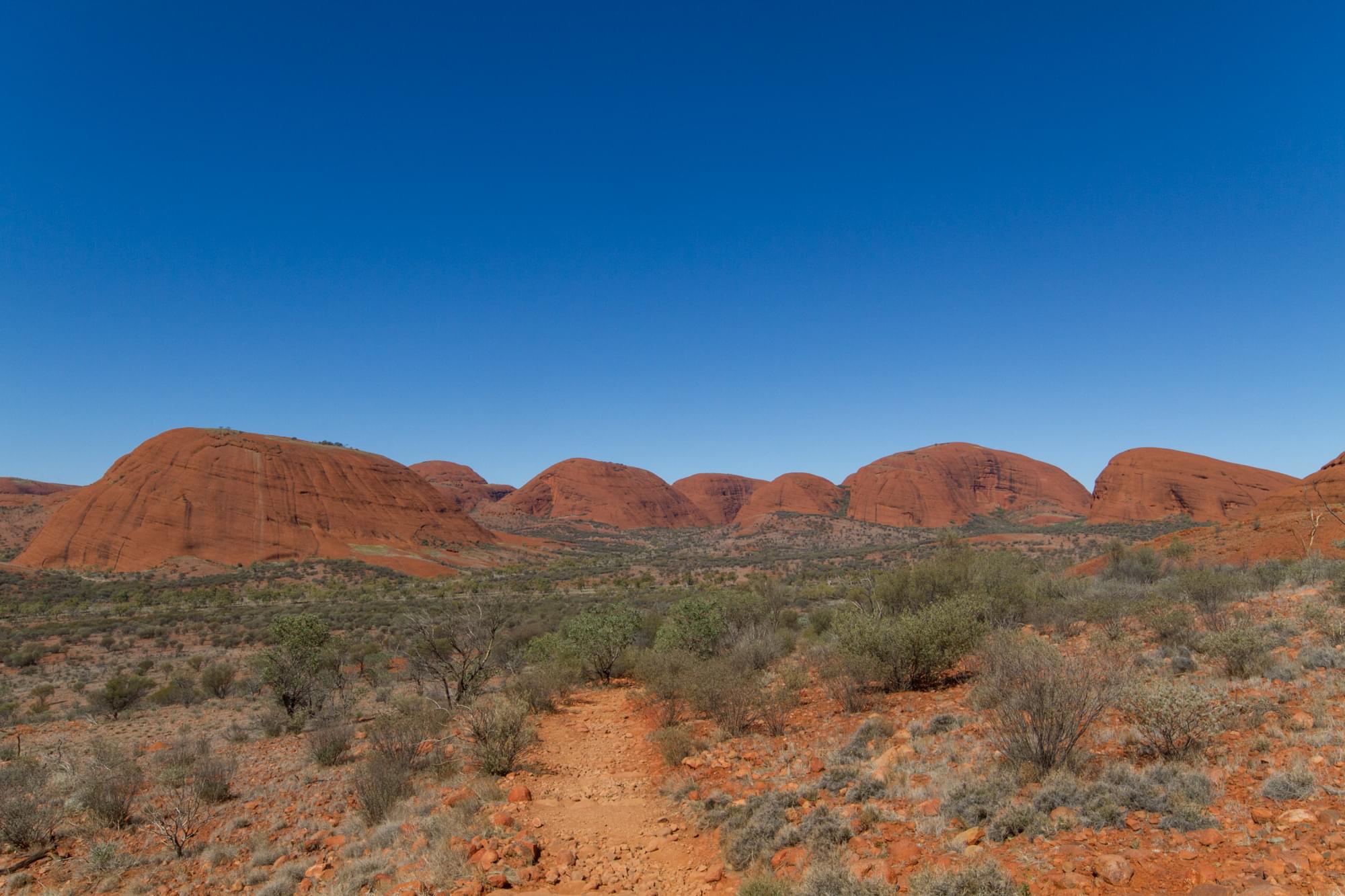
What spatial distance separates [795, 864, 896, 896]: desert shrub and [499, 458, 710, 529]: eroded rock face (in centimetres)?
12038

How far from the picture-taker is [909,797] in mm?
6219

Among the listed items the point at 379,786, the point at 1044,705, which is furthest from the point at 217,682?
the point at 1044,705

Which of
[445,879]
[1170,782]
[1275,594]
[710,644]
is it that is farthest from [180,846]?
[1275,594]

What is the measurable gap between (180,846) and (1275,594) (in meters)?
20.2

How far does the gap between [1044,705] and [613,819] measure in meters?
4.90

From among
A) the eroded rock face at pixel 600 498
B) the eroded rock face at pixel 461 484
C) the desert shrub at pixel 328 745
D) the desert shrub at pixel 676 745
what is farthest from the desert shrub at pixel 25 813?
the eroded rock face at pixel 461 484

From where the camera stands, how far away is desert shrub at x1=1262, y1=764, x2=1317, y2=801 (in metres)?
4.83

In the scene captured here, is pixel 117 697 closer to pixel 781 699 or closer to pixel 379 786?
pixel 379 786

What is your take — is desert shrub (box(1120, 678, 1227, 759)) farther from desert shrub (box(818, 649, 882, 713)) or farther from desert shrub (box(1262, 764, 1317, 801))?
desert shrub (box(818, 649, 882, 713))

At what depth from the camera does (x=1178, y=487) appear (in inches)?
3233

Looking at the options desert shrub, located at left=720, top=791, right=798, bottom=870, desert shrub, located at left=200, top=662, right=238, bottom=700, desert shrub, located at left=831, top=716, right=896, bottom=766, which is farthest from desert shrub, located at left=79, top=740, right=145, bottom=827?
desert shrub, located at left=831, top=716, right=896, bottom=766

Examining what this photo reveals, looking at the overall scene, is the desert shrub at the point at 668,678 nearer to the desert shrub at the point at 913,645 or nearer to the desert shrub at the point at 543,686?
the desert shrub at the point at 543,686

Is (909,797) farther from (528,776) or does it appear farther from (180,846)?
(180,846)

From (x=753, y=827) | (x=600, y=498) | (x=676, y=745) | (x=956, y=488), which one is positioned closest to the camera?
(x=753, y=827)
